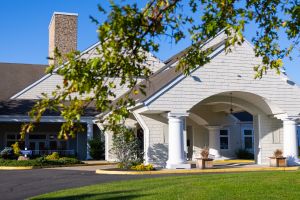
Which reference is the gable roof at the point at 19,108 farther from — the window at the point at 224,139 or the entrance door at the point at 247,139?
the entrance door at the point at 247,139

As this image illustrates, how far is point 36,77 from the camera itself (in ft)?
118

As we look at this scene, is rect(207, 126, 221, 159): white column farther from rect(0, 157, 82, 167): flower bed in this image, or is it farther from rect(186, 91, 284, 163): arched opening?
rect(0, 157, 82, 167): flower bed

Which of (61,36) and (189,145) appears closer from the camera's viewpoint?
(189,145)

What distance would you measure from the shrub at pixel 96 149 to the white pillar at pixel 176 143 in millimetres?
10084

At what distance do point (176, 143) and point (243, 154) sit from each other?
12046 millimetres

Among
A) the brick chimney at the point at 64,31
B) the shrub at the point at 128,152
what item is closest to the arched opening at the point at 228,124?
the shrub at the point at 128,152

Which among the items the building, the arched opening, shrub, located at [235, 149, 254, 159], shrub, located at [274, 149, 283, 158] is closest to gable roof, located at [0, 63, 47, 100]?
the building

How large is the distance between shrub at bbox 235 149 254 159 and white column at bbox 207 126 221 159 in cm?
215

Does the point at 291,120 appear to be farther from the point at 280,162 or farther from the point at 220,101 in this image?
the point at 220,101

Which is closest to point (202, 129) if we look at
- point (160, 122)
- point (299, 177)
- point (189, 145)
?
point (189, 145)

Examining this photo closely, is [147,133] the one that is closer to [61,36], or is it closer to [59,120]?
[59,120]

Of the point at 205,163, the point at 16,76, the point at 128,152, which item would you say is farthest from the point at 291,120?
the point at 16,76

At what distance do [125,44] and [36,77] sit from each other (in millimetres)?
31395

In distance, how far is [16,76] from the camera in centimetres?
3619
